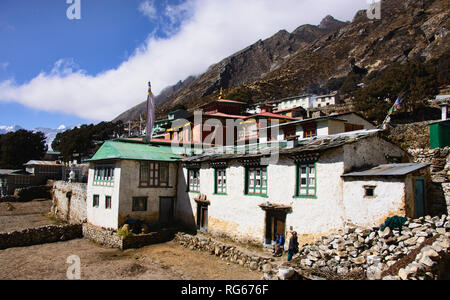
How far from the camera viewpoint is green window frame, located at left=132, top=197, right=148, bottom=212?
23188 mm

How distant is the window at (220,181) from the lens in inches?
830

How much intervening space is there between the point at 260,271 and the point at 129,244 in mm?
10117

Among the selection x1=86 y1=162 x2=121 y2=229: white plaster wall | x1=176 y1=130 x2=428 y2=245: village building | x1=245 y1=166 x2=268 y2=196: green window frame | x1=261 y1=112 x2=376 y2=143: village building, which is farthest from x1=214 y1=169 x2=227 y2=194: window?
x1=261 y1=112 x2=376 y2=143: village building

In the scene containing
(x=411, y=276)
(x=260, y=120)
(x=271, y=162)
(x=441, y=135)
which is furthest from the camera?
(x=260, y=120)

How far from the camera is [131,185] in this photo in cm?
2306

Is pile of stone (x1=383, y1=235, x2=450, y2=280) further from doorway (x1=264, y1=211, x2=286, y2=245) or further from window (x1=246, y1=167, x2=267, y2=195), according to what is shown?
window (x1=246, y1=167, x2=267, y2=195)

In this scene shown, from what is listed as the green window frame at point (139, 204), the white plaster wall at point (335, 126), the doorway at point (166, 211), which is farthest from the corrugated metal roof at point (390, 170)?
the white plaster wall at point (335, 126)

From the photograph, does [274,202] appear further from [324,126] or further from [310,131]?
[310,131]

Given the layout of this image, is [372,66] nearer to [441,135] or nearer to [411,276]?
[441,135]

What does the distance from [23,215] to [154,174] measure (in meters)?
25.5

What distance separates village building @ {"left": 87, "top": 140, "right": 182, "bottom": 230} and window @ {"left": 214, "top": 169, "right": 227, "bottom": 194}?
5149 mm

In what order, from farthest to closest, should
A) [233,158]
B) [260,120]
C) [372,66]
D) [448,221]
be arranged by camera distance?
[372,66]
[260,120]
[233,158]
[448,221]

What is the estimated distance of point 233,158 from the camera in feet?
65.6
